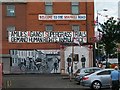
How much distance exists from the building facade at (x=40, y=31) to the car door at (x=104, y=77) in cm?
2931

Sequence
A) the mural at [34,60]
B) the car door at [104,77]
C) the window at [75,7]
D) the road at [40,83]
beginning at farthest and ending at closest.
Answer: the window at [75,7], the mural at [34,60], the road at [40,83], the car door at [104,77]

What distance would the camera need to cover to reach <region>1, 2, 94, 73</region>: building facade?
58688 millimetres

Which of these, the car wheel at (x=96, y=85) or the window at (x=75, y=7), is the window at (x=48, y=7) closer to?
the window at (x=75, y=7)

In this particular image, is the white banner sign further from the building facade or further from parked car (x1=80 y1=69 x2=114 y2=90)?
parked car (x1=80 y1=69 x2=114 y2=90)

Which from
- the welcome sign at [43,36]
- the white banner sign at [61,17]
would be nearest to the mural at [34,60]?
the welcome sign at [43,36]

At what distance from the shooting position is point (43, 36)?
58.6m

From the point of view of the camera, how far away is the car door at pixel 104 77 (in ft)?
92.0

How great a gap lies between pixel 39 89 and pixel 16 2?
1282 inches

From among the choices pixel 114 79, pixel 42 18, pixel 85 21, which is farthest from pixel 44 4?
pixel 114 79

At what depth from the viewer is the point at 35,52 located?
5912cm

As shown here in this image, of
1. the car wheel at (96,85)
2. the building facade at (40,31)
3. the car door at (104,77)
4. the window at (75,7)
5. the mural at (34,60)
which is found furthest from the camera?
the window at (75,7)

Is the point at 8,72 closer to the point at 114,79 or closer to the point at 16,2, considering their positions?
the point at 16,2

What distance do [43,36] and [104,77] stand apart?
3115cm

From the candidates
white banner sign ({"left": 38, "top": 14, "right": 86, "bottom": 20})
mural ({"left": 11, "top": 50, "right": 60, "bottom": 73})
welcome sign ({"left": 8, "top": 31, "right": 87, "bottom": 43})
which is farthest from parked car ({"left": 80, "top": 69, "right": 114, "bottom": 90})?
white banner sign ({"left": 38, "top": 14, "right": 86, "bottom": 20})
